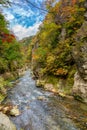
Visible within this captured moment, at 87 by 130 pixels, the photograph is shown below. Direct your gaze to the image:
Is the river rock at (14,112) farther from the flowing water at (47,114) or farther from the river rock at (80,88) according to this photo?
the river rock at (80,88)

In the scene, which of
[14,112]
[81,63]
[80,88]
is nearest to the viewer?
[14,112]

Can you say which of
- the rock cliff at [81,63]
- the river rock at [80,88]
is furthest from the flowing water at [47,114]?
the rock cliff at [81,63]

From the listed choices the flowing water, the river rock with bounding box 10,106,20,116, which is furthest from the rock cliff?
the river rock with bounding box 10,106,20,116

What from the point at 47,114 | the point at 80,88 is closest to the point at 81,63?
the point at 80,88

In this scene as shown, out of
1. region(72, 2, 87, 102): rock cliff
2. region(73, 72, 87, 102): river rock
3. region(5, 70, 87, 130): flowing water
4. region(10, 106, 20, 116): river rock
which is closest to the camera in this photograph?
region(5, 70, 87, 130): flowing water

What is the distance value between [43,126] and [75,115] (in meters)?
2.87

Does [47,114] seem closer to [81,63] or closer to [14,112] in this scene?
[14,112]

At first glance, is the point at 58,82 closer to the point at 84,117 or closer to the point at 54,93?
the point at 54,93

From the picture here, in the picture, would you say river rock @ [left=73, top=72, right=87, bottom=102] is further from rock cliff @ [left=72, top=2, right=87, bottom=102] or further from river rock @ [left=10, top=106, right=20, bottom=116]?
river rock @ [left=10, top=106, right=20, bottom=116]

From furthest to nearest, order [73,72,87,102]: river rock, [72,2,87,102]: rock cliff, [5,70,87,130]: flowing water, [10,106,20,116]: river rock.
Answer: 1. [72,2,87,102]: rock cliff
2. [73,72,87,102]: river rock
3. [10,106,20,116]: river rock
4. [5,70,87,130]: flowing water

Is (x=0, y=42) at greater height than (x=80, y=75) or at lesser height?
greater

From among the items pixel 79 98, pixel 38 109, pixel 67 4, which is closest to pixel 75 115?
pixel 38 109

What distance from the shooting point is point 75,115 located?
13.3 m

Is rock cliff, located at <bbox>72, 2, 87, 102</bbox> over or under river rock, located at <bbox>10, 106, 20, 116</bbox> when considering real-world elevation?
over
